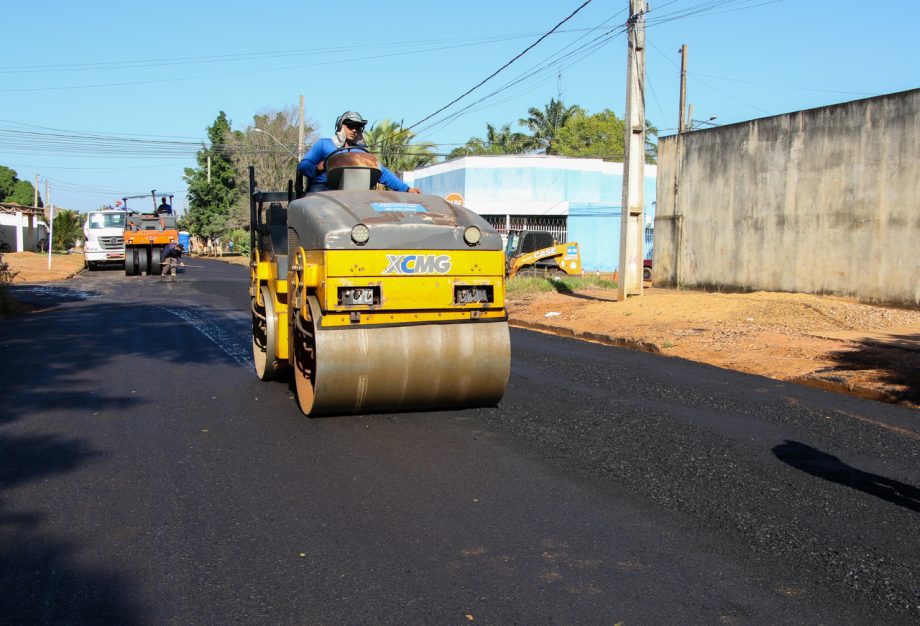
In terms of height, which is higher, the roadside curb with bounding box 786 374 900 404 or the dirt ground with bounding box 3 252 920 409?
the dirt ground with bounding box 3 252 920 409

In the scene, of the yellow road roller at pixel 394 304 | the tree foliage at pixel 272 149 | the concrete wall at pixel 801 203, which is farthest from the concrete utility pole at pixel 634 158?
the tree foliage at pixel 272 149

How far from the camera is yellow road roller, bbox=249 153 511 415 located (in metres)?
6.29

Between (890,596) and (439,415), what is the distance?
409 centimetres

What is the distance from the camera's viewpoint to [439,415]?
7.29 meters

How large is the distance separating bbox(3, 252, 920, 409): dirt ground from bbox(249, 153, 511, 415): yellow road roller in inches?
195

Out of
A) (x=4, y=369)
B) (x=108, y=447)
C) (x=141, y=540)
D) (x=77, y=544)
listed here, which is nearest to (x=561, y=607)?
(x=141, y=540)

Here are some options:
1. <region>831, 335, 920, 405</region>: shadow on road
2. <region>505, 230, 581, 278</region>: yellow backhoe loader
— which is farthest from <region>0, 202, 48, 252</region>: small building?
<region>831, 335, 920, 405</region>: shadow on road

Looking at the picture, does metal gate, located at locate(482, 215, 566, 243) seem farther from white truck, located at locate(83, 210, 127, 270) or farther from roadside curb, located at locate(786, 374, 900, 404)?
roadside curb, located at locate(786, 374, 900, 404)

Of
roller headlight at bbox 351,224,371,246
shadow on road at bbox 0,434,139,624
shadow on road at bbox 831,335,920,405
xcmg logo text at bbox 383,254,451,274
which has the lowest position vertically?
shadow on road at bbox 0,434,139,624

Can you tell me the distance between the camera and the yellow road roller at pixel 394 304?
6.29 metres

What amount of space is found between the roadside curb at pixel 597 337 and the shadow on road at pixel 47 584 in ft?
32.7

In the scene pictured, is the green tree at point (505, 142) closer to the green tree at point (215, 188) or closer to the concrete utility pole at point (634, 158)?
the green tree at point (215, 188)

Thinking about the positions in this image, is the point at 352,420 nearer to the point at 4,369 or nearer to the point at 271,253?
the point at 271,253

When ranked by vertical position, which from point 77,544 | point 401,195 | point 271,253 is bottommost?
point 77,544
